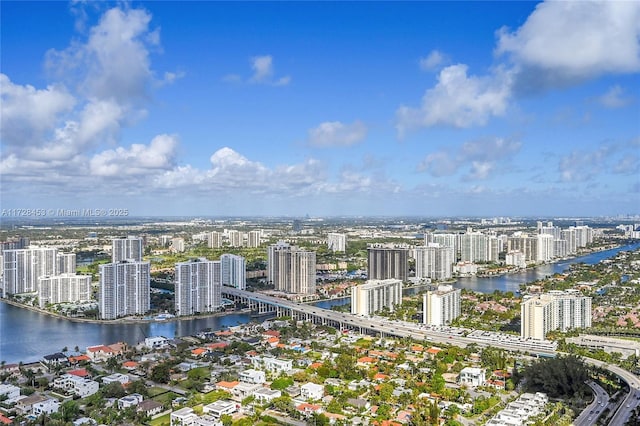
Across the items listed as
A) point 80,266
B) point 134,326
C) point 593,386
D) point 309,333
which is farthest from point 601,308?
point 80,266

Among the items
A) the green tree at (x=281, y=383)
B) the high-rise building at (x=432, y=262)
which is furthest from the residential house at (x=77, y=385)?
the high-rise building at (x=432, y=262)

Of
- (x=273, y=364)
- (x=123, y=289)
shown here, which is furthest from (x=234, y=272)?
(x=273, y=364)

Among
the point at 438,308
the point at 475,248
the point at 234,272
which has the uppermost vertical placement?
the point at 475,248

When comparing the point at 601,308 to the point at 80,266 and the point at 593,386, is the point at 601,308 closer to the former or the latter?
the point at 593,386

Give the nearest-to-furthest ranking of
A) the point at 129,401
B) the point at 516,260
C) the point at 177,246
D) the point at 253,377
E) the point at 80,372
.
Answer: the point at 129,401
the point at 253,377
the point at 80,372
the point at 516,260
the point at 177,246

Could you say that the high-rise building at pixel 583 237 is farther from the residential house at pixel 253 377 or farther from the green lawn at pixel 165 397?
the green lawn at pixel 165 397

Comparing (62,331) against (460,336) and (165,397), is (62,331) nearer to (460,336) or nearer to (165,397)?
(165,397)

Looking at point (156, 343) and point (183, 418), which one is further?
point (156, 343)

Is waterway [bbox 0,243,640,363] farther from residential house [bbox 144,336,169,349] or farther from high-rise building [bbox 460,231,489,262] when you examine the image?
high-rise building [bbox 460,231,489,262]
